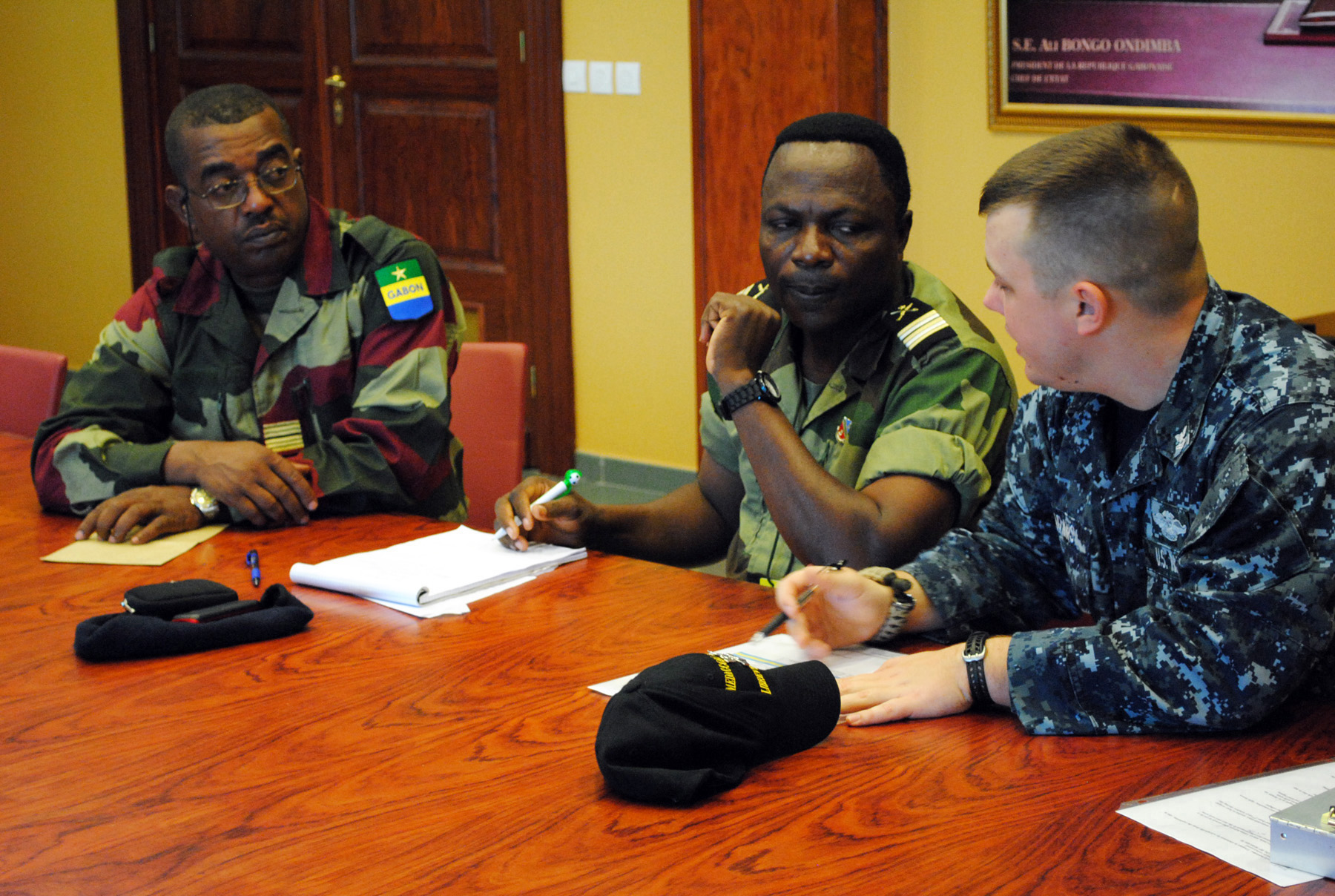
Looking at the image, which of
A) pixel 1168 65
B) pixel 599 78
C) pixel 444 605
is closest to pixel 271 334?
pixel 444 605

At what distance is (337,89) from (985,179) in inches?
109

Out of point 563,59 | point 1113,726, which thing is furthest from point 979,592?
point 563,59

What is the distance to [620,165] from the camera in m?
4.85

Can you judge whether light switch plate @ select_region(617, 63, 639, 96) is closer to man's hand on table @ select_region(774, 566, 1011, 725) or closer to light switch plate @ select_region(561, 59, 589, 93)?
light switch plate @ select_region(561, 59, 589, 93)

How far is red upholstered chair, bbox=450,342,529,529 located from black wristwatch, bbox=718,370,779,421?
0.71 meters

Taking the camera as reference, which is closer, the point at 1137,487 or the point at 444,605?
the point at 1137,487

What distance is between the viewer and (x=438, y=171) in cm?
523

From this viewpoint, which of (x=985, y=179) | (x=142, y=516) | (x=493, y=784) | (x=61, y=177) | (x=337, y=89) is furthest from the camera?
(x=61, y=177)

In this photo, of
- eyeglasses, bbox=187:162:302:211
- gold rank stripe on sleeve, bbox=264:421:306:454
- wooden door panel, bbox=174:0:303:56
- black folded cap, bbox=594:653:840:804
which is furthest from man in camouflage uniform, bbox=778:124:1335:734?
wooden door panel, bbox=174:0:303:56

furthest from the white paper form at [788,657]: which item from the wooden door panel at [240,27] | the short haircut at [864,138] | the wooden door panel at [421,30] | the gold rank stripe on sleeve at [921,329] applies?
the wooden door panel at [240,27]

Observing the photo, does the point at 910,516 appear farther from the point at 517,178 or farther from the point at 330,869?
the point at 517,178

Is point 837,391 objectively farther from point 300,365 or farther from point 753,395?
point 300,365

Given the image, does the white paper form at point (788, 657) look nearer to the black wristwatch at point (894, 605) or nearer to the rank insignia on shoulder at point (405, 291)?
the black wristwatch at point (894, 605)

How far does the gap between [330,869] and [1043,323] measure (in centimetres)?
88
